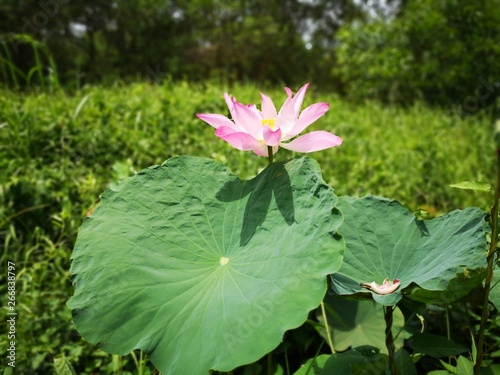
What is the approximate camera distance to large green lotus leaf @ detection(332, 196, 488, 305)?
28.6 inches

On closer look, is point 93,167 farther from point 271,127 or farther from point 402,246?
point 402,246

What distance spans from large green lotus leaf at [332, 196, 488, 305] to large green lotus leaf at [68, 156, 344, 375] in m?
0.11

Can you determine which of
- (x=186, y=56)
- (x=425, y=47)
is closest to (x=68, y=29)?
(x=186, y=56)

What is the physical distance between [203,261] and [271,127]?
272 millimetres

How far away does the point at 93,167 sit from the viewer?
2.03m


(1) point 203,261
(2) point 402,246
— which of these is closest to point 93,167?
(1) point 203,261

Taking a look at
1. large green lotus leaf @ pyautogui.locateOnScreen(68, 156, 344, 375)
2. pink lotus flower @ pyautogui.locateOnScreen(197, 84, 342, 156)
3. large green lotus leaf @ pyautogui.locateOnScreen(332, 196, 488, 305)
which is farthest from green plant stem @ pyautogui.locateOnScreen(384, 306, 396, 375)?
pink lotus flower @ pyautogui.locateOnScreen(197, 84, 342, 156)

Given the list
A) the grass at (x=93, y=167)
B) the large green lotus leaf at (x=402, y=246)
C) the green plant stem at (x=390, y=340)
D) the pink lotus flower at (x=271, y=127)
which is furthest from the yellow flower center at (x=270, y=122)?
the grass at (x=93, y=167)

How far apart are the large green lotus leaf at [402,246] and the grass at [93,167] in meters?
0.63

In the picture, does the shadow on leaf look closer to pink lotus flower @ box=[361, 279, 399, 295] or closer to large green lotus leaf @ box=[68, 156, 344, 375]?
large green lotus leaf @ box=[68, 156, 344, 375]

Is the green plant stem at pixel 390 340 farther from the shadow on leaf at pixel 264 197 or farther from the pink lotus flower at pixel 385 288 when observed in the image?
the shadow on leaf at pixel 264 197

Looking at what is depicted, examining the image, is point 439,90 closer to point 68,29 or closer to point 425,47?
point 425,47

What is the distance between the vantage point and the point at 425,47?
19.8 feet

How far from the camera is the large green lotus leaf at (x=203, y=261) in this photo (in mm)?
667
